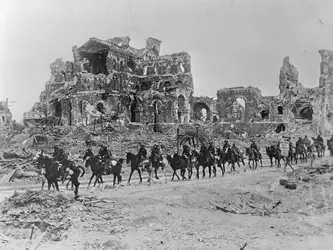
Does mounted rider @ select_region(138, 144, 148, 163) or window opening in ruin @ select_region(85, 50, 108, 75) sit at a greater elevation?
window opening in ruin @ select_region(85, 50, 108, 75)

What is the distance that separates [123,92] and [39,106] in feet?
47.0

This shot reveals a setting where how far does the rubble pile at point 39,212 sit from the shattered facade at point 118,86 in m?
27.1

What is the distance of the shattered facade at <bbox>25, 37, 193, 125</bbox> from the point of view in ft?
138

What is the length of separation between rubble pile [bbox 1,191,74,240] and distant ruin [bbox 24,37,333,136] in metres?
25.8

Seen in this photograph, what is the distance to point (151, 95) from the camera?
4419 centimetres

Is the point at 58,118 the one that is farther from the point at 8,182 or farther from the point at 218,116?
the point at 8,182

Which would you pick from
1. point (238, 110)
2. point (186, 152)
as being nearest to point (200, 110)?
point (238, 110)

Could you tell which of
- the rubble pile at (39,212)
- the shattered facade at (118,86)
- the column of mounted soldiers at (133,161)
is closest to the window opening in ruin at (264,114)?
the shattered facade at (118,86)

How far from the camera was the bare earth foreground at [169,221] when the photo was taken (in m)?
9.33

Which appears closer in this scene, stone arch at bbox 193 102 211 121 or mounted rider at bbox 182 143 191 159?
mounted rider at bbox 182 143 191 159

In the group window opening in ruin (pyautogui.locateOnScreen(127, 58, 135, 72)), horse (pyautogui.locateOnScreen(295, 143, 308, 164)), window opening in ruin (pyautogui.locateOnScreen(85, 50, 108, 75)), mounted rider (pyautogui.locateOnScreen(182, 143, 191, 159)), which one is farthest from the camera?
window opening in ruin (pyautogui.locateOnScreen(127, 58, 135, 72))

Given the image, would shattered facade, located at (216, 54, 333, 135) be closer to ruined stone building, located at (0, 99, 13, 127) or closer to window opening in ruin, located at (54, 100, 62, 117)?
window opening in ruin, located at (54, 100, 62, 117)

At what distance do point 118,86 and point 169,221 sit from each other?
117 ft

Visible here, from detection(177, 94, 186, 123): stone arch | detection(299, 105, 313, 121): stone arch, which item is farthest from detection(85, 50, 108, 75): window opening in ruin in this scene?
detection(299, 105, 313, 121): stone arch
